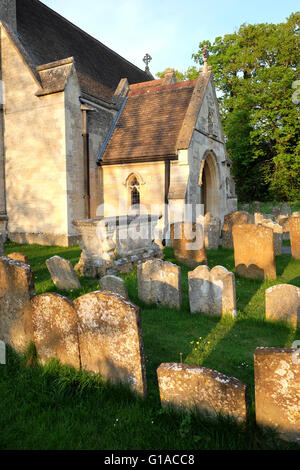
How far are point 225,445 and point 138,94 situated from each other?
59.7ft

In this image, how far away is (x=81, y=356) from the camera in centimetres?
336

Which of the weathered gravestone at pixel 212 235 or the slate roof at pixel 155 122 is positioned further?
the slate roof at pixel 155 122

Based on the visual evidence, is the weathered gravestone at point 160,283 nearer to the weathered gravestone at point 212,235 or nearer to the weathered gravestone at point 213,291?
the weathered gravestone at point 213,291

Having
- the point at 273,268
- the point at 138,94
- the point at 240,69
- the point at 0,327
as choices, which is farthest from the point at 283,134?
the point at 0,327

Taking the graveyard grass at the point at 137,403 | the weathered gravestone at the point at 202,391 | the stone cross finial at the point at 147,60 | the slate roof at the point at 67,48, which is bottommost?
the graveyard grass at the point at 137,403

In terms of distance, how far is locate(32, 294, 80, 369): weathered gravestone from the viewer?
3.39 metres

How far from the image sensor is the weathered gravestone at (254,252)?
7242mm

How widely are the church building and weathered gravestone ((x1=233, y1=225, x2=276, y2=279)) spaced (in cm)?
585

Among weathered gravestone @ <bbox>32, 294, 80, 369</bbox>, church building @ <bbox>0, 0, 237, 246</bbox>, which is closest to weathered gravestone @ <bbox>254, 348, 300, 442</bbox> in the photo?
weathered gravestone @ <bbox>32, 294, 80, 369</bbox>

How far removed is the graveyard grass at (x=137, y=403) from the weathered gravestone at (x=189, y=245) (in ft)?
13.2

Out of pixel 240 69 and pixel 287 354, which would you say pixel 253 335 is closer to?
pixel 287 354

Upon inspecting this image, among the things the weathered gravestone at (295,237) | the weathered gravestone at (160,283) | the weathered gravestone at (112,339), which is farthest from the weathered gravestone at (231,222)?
the weathered gravestone at (112,339)

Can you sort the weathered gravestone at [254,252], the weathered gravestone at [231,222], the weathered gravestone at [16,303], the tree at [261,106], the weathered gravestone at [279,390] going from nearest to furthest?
the weathered gravestone at [279,390] < the weathered gravestone at [16,303] < the weathered gravestone at [254,252] < the weathered gravestone at [231,222] < the tree at [261,106]

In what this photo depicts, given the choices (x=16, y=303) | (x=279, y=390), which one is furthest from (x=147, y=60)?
(x=279, y=390)
